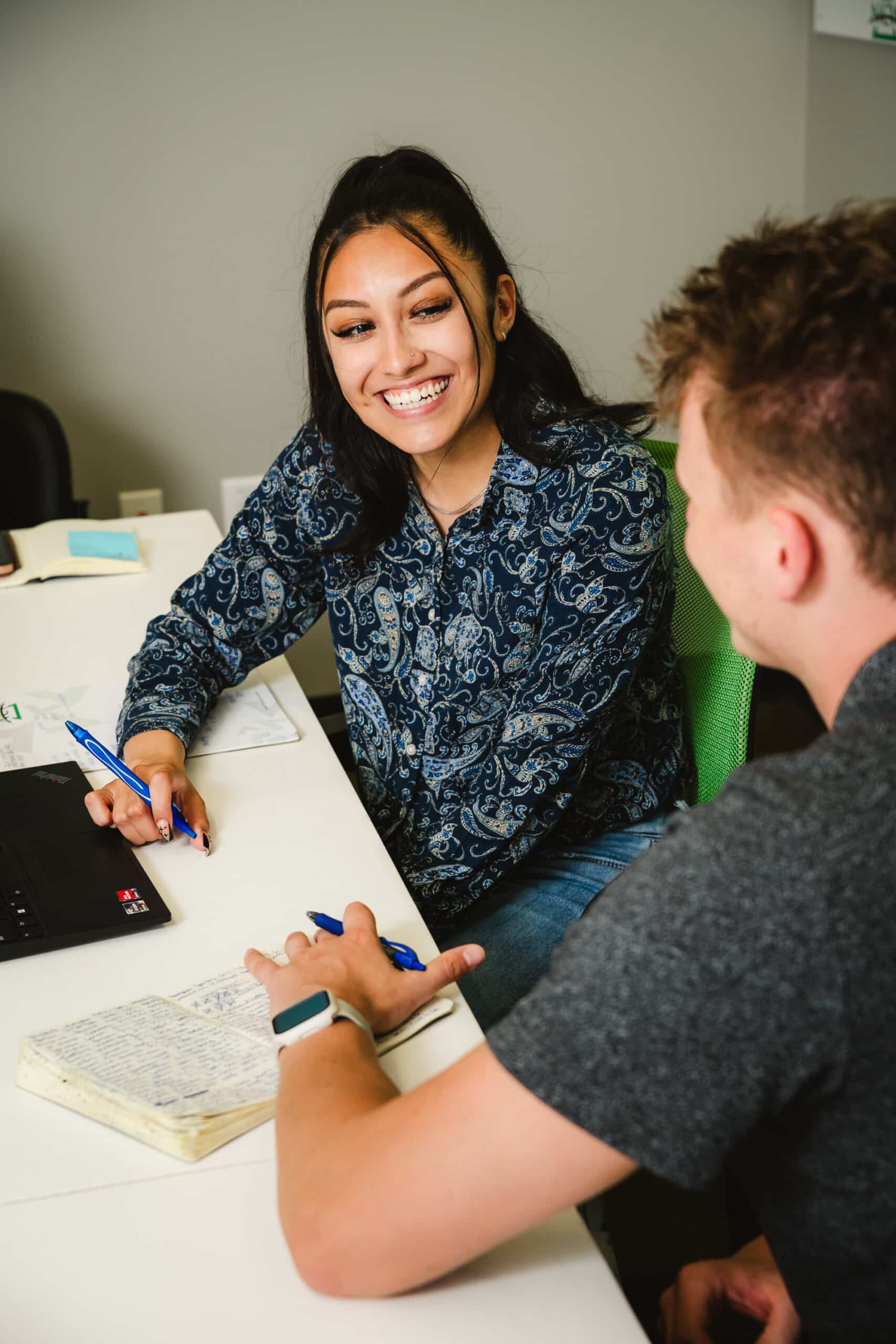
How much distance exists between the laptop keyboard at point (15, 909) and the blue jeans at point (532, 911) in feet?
1.48

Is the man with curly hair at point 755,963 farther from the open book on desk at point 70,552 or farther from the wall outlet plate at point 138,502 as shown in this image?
the wall outlet plate at point 138,502

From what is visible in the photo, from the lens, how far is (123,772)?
1240 millimetres

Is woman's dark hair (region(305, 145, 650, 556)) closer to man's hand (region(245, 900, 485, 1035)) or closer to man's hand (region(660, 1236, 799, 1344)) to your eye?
man's hand (region(245, 900, 485, 1035))

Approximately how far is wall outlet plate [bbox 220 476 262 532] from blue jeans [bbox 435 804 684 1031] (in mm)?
1898

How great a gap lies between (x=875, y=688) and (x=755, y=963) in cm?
18

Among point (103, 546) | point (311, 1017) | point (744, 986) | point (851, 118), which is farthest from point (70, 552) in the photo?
point (851, 118)

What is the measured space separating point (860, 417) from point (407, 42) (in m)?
2.66

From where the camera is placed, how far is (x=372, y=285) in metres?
1.40

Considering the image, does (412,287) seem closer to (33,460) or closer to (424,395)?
(424,395)

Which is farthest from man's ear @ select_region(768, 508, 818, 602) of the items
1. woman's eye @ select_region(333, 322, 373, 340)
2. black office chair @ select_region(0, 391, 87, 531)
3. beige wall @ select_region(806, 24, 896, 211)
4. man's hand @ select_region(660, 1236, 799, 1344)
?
beige wall @ select_region(806, 24, 896, 211)

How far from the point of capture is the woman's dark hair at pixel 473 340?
1421 mm

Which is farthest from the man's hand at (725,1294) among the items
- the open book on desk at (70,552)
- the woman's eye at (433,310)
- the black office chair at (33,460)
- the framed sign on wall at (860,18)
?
the framed sign on wall at (860,18)

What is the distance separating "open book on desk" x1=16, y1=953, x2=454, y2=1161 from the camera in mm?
810

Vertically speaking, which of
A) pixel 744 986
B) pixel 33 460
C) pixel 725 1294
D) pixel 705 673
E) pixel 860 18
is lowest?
pixel 725 1294
